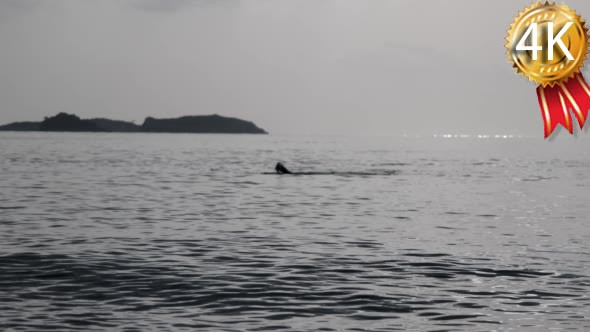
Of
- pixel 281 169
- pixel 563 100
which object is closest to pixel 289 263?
pixel 563 100

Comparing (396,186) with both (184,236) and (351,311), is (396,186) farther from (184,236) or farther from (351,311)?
(351,311)

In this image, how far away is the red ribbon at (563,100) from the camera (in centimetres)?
2252

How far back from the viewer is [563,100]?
24734 millimetres

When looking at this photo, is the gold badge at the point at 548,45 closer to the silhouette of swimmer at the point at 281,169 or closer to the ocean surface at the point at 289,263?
the ocean surface at the point at 289,263

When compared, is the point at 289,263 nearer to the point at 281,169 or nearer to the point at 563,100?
the point at 563,100

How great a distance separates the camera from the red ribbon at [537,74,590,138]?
2252cm

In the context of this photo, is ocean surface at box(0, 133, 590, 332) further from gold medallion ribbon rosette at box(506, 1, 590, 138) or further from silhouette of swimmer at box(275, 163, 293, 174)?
silhouette of swimmer at box(275, 163, 293, 174)

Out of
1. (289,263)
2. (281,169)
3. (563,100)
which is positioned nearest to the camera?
(289,263)

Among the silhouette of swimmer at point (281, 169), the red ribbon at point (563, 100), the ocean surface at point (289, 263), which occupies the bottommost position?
the ocean surface at point (289, 263)

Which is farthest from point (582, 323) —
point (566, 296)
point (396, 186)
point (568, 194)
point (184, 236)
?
point (396, 186)

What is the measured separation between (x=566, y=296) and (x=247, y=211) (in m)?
22.2

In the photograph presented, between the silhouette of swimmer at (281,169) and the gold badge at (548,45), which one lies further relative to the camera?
the silhouette of swimmer at (281,169)

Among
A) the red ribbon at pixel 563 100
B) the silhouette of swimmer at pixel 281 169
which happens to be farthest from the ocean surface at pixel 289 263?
the silhouette of swimmer at pixel 281 169

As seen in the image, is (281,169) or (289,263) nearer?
(289,263)
